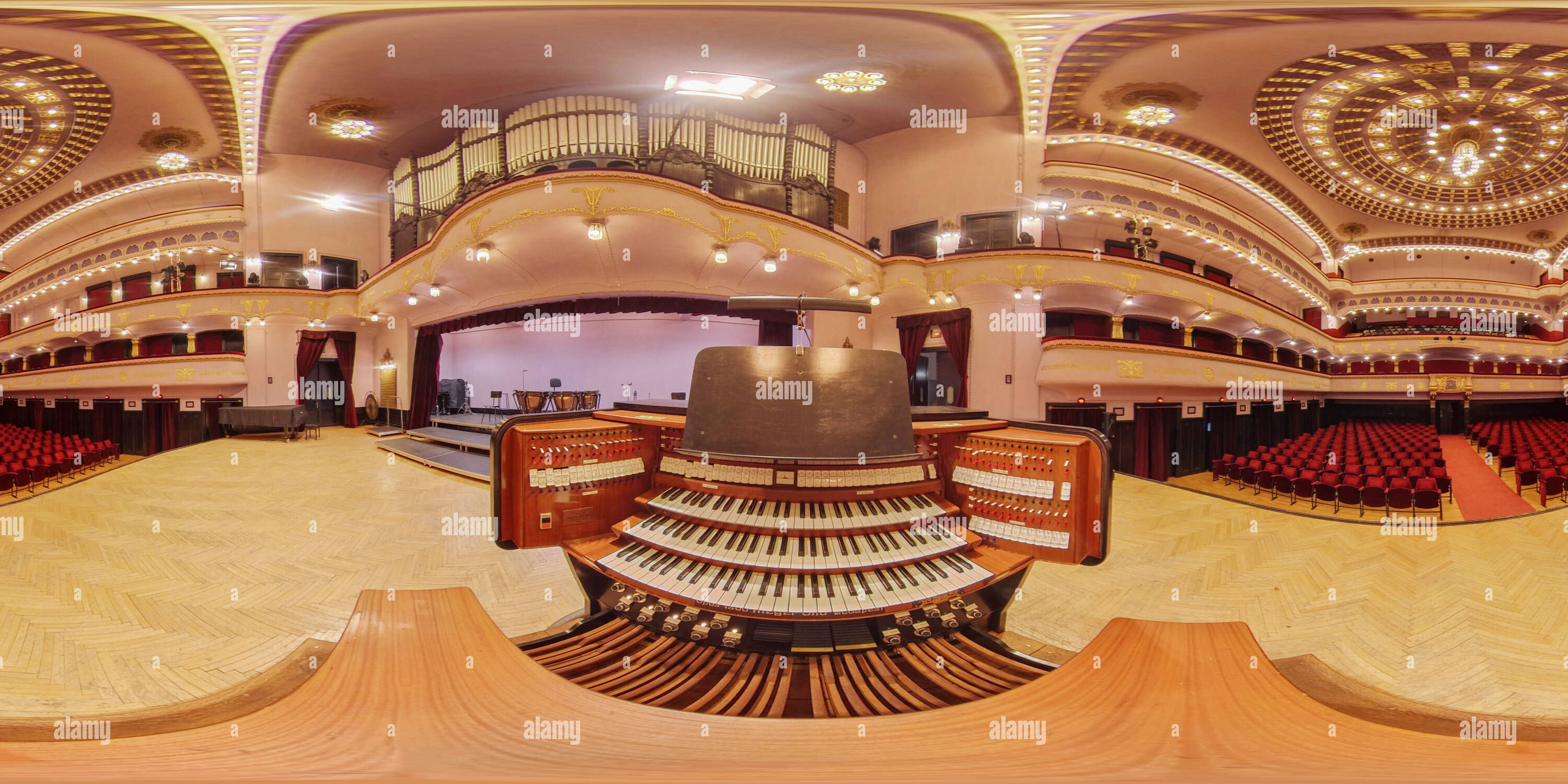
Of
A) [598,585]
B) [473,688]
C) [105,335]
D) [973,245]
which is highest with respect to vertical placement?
[973,245]

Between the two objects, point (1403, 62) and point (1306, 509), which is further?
point (1306, 509)

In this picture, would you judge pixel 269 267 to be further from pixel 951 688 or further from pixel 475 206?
pixel 951 688

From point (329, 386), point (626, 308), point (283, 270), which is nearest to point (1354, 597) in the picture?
point (626, 308)

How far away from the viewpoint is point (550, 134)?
519cm

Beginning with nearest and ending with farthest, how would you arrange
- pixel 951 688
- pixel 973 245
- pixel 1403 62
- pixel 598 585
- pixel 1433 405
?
pixel 951 688 < pixel 1403 62 < pixel 598 585 < pixel 973 245 < pixel 1433 405

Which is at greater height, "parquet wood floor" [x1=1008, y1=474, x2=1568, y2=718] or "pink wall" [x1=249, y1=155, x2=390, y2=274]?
"pink wall" [x1=249, y1=155, x2=390, y2=274]

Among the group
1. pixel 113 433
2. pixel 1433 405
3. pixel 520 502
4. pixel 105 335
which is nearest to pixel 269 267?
pixel 105 335

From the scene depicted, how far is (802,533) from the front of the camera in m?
1.49

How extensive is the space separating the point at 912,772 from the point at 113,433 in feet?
17.8

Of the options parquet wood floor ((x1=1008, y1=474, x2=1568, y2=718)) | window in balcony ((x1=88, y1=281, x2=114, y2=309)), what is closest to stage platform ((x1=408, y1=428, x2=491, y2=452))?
window in balcony ((x1=88, y1=281, x2=114, y2=309))

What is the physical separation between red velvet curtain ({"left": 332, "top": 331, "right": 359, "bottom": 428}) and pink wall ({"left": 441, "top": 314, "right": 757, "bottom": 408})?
1.46 m

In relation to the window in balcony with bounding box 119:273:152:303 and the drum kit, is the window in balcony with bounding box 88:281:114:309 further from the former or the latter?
the drum kit

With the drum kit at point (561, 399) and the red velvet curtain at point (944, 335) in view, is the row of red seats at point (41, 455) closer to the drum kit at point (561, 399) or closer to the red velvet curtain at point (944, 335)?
the drum kit at point (561, 399)

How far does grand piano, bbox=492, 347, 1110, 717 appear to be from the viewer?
1256 millimetres
